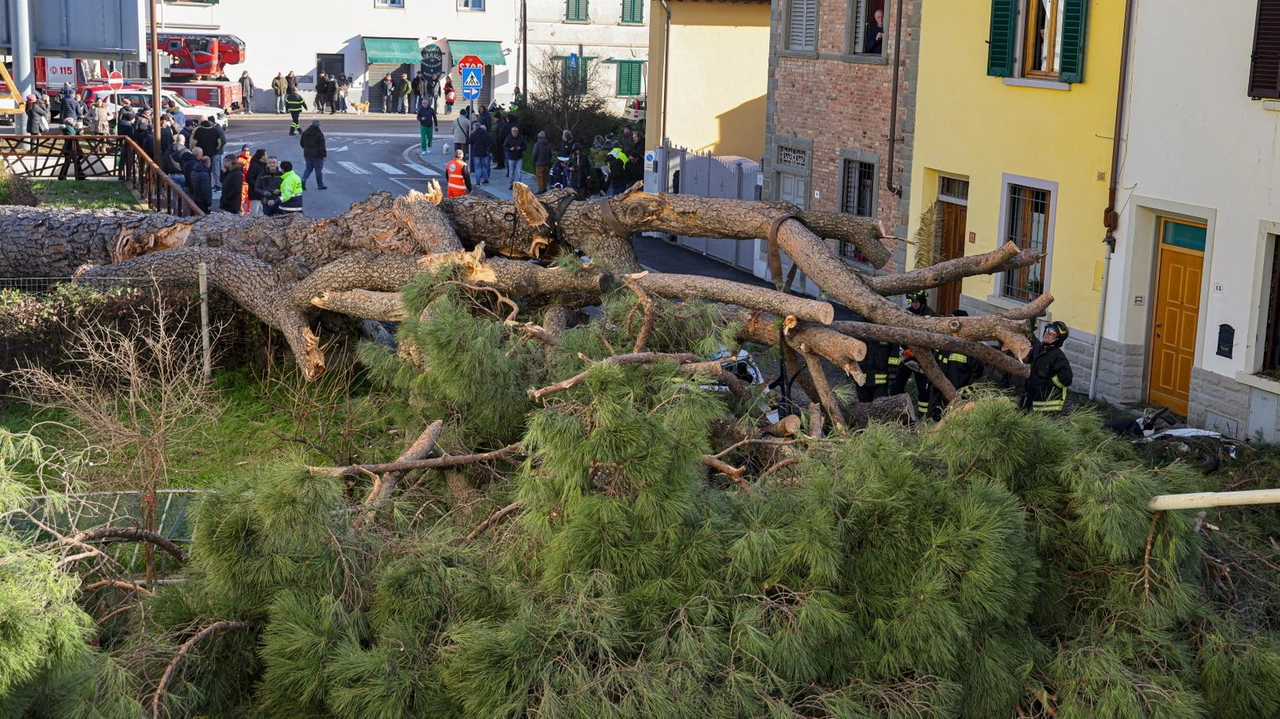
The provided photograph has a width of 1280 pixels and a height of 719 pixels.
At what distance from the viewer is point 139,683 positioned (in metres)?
5.65

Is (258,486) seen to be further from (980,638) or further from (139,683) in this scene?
(980,638)

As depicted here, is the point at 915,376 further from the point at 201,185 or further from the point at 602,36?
the point at 602,36

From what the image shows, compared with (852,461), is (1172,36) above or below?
above

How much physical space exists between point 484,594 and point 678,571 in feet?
2.84

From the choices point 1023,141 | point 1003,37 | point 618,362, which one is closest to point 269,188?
point 1003,37

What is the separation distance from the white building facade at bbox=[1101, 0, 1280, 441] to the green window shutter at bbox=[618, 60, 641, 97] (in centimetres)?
4001

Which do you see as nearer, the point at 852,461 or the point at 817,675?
the point at 817,675

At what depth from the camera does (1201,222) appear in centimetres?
1435

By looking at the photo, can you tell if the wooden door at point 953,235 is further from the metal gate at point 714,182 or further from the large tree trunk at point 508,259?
the large tree trunk at point 508,259

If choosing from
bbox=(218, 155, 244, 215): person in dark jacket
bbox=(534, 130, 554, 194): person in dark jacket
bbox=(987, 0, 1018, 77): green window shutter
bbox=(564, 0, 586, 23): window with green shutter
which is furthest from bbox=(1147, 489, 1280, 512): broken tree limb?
bbox=(564, 0, 586, 23): window with green shutter

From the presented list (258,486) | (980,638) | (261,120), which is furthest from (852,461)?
(261,120)

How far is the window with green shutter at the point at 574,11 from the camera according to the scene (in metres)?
53.0

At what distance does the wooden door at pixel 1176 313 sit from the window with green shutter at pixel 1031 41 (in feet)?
7.80

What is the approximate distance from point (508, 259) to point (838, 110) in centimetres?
1159
